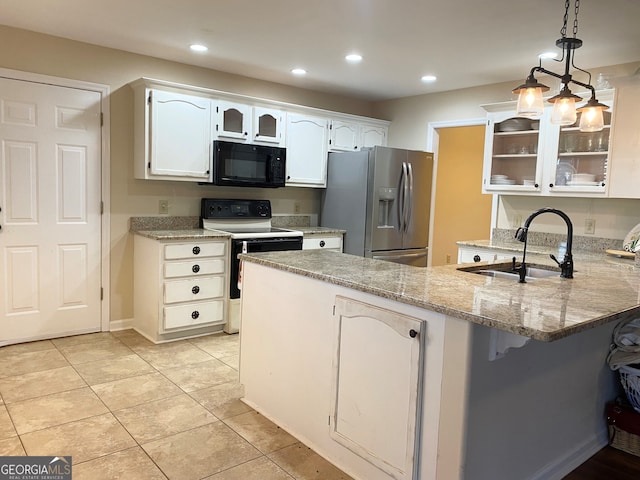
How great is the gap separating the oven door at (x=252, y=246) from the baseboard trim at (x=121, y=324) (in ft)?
3.10

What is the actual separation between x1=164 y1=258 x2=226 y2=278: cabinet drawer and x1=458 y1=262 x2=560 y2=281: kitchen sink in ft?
7.31

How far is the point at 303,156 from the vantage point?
492cm

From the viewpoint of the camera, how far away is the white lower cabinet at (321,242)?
472 cm

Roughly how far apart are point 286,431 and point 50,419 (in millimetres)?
1265

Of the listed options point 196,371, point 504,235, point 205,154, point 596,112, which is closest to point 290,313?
point 196,371

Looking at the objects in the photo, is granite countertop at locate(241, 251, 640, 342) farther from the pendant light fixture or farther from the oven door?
the oven door

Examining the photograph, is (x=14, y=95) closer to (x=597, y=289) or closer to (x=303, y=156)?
(x=303, y=156)

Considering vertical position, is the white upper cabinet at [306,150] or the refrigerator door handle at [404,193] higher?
the white upper cabinet at [306,150]

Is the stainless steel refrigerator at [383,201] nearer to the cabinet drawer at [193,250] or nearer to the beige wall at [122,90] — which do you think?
the beige wall at [122,90]

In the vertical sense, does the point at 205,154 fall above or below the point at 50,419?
above

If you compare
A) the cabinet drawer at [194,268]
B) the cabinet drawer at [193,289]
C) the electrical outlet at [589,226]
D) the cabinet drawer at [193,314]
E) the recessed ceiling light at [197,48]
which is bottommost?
the cabinet drawer at [193,314]

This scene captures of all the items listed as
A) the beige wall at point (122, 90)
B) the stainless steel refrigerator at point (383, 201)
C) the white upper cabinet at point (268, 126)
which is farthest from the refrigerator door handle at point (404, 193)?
the beige wall at point (122, 90)

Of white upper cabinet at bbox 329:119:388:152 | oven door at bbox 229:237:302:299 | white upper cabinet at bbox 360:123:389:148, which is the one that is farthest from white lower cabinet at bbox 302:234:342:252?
white upper cabinet at bbox 360:123:389:148

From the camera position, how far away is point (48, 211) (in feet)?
12.5
